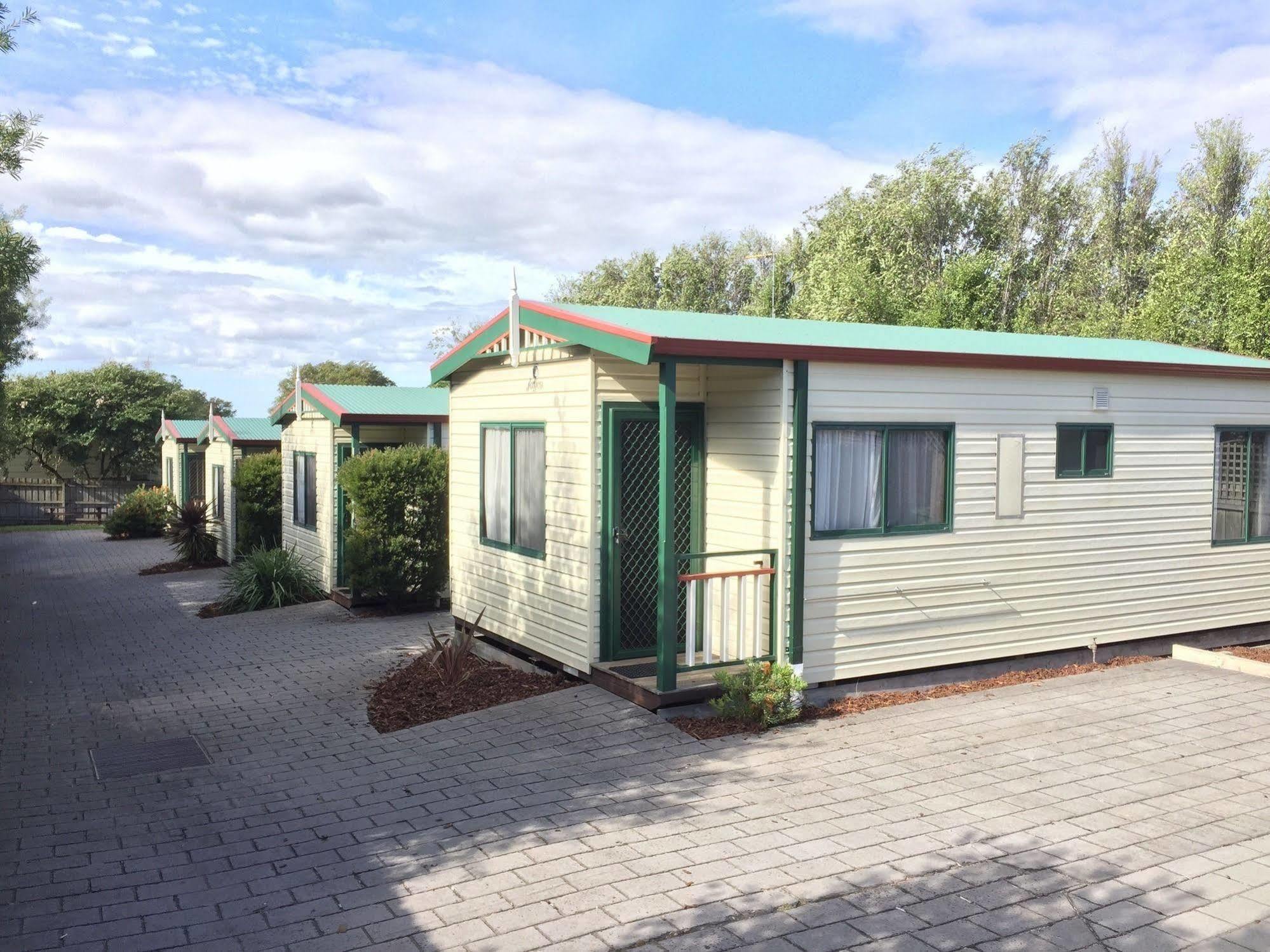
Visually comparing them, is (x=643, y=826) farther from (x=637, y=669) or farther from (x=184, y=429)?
(x=184, y=429)

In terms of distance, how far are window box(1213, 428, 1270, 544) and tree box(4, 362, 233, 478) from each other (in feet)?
106

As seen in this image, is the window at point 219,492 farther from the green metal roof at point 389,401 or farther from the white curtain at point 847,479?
the white curtain at point 847,479

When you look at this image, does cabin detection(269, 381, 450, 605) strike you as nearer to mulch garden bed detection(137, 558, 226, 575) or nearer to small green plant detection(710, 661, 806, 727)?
mulch garden bed detection(137, 558, 226, 575)

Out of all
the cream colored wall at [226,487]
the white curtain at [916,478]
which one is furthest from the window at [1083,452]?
the cream colored wall at [226,487]

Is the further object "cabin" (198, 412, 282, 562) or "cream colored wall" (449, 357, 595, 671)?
"cabin" (198, 412, 282, 562)

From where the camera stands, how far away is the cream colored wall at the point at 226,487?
19297mm

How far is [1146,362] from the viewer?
30.7 feet

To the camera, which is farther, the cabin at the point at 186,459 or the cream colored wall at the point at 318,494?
the cabin at the point at 186,459

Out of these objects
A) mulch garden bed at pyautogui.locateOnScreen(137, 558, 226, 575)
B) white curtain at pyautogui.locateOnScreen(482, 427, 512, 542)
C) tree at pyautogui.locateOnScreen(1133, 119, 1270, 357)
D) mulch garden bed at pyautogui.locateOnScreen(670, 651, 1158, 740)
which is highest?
tree at pyautogui.locateOnScreen(1133, 119, 1270, 357)

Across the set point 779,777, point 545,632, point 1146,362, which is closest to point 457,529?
point 545,632

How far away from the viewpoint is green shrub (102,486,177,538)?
25531mm

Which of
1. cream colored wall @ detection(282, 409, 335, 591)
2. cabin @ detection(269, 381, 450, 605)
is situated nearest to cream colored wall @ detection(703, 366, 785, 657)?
cabin @ detection(269, 381, 450, 605)

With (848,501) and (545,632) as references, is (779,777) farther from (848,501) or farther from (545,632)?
(545,632)

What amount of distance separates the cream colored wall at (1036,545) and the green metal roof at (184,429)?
17.8 meters
